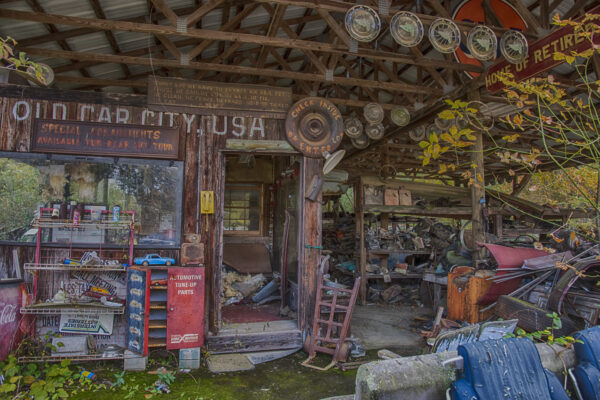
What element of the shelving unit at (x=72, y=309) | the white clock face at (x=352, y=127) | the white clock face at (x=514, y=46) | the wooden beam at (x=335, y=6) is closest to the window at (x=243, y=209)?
the white clock face at (x=352, y=127)

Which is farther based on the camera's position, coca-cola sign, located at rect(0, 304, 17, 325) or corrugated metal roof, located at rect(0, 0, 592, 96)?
corrugated metal roof, located at rect(0, 0, 592, 96)

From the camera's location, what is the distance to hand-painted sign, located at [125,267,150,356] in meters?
4.85

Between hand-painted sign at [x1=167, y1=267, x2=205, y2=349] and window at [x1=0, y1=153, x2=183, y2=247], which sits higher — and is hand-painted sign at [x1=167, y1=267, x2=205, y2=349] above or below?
below

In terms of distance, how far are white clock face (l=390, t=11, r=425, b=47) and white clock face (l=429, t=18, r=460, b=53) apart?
0.83ft

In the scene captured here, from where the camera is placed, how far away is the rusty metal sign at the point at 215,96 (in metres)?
5.63

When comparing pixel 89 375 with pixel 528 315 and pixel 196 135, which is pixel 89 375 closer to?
pixel 196 135

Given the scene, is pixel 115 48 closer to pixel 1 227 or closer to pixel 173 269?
pixel 1 227

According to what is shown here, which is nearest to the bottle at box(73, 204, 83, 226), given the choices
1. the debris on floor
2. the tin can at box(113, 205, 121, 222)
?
the tin can at box(113, 205, 121, 222)

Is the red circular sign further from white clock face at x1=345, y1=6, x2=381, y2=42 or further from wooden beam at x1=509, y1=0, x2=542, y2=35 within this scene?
white clock face at x1=345, y1=6, x2=381, y2=42

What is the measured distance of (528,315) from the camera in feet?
15.1

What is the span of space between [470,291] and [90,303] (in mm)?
5325

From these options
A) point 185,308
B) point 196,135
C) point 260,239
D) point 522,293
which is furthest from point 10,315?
point 522,293

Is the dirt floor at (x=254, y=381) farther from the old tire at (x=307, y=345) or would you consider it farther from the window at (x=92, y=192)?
the window at (x=92, y=192)

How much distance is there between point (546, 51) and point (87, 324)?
7.19 meters
